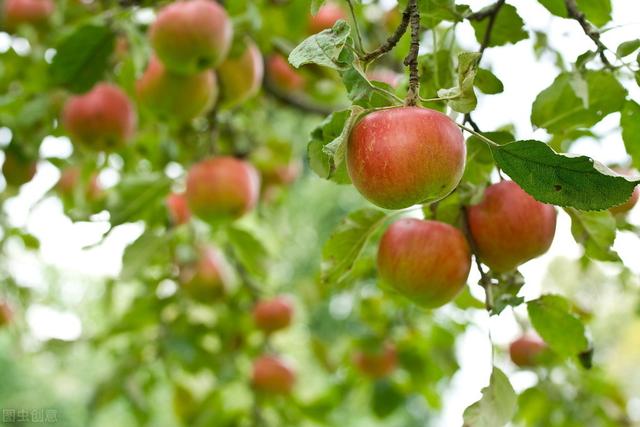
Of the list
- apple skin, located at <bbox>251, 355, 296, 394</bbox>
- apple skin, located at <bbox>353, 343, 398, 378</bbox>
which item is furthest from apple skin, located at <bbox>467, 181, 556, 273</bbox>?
apple skin, located at <bbox>251, 355, 296, 394</bbox>

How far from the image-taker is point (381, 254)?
72cm

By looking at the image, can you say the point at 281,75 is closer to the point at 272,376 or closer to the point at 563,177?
the point at 272,376

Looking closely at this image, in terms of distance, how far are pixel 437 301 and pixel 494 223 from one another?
11 cm

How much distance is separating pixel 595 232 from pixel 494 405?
0.70 feet

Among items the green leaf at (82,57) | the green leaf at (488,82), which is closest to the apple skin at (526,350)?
the green leaf at (488,82)

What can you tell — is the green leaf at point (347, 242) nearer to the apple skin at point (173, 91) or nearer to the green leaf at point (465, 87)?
the green leaf at point (465, 87)

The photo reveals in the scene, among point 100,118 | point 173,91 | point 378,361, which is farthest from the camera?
point 378,361

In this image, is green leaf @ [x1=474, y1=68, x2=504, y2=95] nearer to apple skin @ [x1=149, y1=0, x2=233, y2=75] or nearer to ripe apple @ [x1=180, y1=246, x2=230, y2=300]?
apple skin @ [x1=149, y1=0, x2=233, y2=75]

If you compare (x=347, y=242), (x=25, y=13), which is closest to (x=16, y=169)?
(x=25, y=13)

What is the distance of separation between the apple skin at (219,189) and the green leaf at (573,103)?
2.23 ft

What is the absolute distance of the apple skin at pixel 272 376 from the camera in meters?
1.86

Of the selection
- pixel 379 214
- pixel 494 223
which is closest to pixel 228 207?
pixel 379 214

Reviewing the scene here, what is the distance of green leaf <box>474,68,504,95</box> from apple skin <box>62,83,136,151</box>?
939 millimetres

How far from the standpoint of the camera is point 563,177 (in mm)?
546
